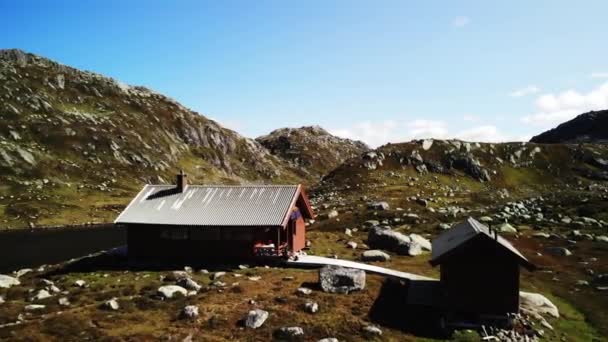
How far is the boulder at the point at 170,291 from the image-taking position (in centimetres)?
3775

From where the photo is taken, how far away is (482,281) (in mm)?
33312

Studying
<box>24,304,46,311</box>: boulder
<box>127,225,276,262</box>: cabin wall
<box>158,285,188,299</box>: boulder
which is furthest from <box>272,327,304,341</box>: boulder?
<box>24,304,46,311</box>: boulder

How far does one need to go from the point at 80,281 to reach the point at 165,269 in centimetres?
758

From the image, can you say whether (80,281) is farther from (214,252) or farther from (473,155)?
(473,155)

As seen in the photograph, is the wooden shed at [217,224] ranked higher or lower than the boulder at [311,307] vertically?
higher

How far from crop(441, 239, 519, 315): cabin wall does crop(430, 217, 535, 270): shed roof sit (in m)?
0.58

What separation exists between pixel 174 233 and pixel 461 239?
2966 cm

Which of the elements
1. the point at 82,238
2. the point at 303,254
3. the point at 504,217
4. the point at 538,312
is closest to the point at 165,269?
the point at 303,254

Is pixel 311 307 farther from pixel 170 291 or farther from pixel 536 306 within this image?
pixel 536 306

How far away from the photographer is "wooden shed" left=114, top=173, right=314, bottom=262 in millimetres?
48312

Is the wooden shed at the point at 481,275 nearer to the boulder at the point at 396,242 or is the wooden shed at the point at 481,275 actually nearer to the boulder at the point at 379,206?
the boulder at the point at 396,242

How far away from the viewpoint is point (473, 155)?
14025 cm

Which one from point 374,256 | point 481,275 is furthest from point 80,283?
point 481,275

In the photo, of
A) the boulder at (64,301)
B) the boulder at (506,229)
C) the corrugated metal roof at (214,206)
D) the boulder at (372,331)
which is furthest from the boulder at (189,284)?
the boulder at (506,229)
